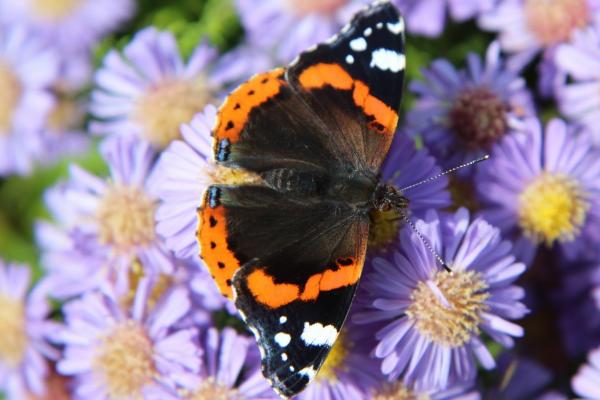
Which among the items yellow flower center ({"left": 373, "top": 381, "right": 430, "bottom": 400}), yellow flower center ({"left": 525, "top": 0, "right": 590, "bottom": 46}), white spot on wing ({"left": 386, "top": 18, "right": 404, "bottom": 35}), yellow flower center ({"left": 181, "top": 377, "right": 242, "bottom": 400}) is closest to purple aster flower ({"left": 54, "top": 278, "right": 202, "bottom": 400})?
yellow flower center ({"left": 181, "top": 377, "right": 242, "bottom": 400})

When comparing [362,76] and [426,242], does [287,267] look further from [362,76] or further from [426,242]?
[362,76]

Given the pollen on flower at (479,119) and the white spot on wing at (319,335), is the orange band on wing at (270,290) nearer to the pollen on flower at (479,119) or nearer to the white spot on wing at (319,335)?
the white spot on wing at (319,335)

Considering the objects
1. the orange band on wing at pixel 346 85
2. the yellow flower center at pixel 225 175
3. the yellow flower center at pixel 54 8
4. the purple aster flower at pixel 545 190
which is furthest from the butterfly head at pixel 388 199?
the yellow flower center at pixel 54 8

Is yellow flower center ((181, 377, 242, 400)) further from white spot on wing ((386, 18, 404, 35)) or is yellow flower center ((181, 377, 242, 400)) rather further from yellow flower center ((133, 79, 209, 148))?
white spot on wing ((386, 18, 404, 35))

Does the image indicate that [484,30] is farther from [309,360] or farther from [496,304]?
[309,360]

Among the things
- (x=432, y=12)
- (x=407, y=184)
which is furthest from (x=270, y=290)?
(x=432, y=12)
